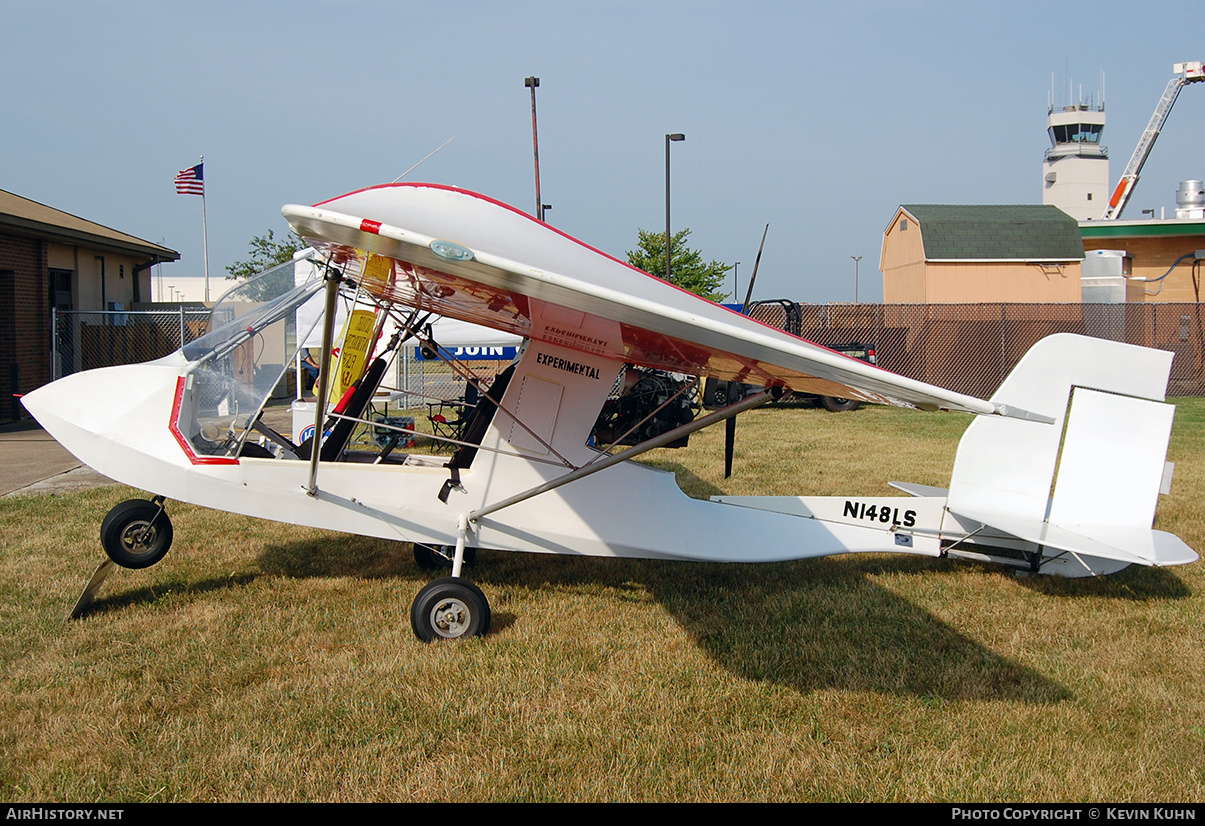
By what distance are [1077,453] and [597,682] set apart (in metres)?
3.54

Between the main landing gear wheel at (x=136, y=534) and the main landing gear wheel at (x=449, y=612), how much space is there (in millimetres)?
1833

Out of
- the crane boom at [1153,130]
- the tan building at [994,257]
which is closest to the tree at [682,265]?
the tan building at [994,257]

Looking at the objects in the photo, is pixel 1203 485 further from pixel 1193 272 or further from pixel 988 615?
pixel 1193 272

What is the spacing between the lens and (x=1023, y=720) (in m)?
3.90

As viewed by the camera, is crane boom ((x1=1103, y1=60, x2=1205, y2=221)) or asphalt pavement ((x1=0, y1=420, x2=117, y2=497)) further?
crane boom ((x1=1103, y1=60, x2=1205, y2=221))

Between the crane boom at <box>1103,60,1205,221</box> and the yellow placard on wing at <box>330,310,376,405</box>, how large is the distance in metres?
49.5

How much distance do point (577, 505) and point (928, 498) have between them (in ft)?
8.26

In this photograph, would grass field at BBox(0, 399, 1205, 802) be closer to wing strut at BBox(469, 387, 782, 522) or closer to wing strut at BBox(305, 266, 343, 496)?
wing strut at BBox(469, 387, 782, 522)

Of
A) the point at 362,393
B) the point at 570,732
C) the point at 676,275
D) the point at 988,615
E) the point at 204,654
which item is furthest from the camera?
the point at 676,275

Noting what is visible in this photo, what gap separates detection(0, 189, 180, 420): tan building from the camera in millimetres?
16031

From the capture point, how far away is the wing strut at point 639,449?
13.3ft

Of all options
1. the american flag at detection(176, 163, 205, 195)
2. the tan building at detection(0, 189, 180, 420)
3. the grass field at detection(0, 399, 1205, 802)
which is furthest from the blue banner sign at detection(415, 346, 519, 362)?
the american flag at detection(176, 163, 205, 195)

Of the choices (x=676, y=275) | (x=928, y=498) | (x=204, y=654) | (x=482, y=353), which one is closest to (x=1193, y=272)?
(x=676, y=275)

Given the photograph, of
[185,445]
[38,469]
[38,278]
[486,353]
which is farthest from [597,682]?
[38,278]
